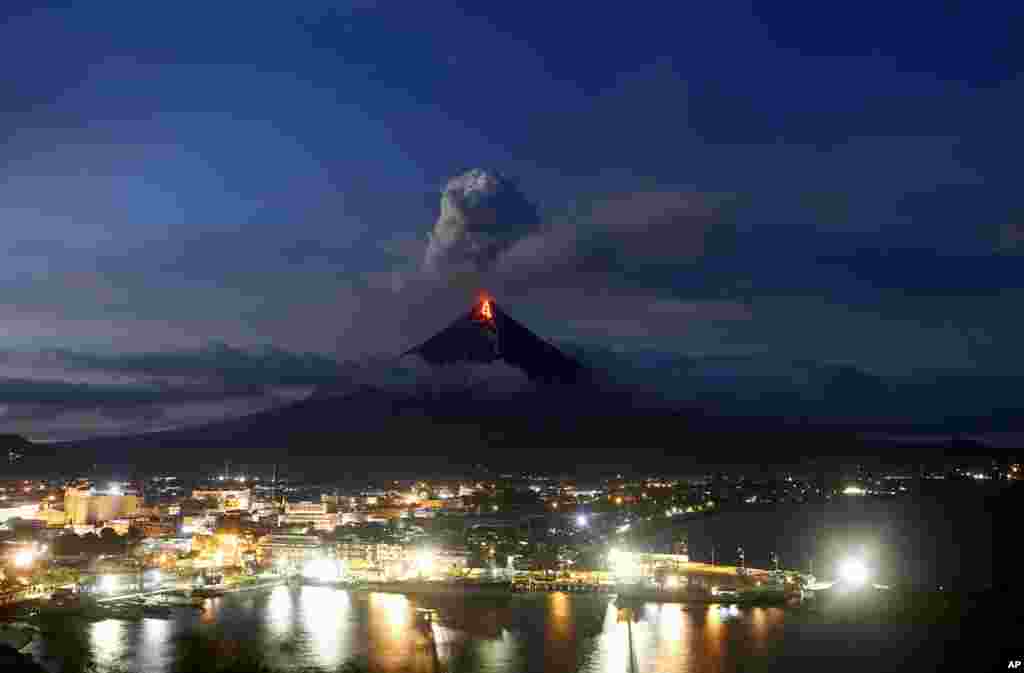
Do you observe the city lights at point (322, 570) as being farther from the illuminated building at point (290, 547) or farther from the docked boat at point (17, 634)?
the docked boat at point (17, 634)

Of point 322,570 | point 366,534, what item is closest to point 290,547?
point 322,570

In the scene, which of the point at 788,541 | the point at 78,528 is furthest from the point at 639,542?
the point at 78,528

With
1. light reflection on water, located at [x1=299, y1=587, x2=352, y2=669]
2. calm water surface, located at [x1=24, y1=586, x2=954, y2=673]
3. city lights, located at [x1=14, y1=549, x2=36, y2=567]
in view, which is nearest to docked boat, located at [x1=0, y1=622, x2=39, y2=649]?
calm water surface, located at [x1=24, y1=586, x2=954, y2=673]

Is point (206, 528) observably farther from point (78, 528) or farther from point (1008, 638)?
point (1008, 638)

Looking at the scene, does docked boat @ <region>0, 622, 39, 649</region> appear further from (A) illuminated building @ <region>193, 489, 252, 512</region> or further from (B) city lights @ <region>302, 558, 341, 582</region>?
(A) illuminated building @ <region>193, 489, 252, 512</region>

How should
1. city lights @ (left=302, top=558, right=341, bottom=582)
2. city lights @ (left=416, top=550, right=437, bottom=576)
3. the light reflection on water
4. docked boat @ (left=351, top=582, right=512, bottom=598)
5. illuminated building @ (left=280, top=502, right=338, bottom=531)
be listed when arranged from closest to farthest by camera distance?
the light reflection on water < docked boat @ (left=351, top=582, right=512, bottom=598) < city lights @ (left=302, top=558, right=341, bottom=582) < city lights @ (left=416, top=550, right=437, bottom=576) < illuminated building @ (left=280, top=502, right=338, bottom=531)

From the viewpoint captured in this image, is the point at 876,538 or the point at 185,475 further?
the point at 185,475
